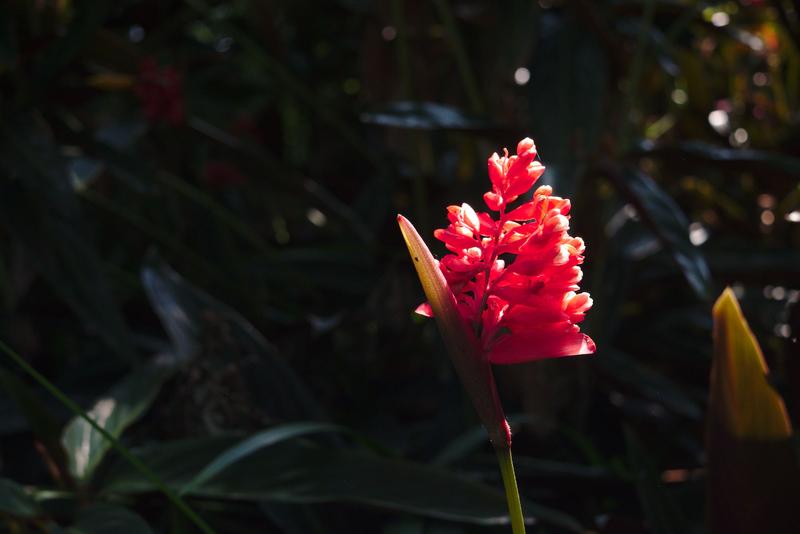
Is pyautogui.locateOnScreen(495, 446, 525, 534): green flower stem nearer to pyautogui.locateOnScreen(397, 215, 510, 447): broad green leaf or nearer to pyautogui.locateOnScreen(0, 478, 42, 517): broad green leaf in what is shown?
pyautogui.locateOnScreen(397, 215, 510, 447): broad green leaf

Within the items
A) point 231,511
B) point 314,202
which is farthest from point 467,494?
point 314,202

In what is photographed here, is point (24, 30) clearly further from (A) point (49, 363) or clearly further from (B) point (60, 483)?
(B) point (60, 483)

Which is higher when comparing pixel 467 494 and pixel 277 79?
pixel 277 79

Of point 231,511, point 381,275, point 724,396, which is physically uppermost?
point 724,396

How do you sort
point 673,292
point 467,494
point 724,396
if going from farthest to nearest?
point 673,292, point 467,494, point 724,396

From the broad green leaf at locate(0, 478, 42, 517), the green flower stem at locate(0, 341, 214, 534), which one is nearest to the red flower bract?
the green flower stem at locate(0, 341, 214, 534)

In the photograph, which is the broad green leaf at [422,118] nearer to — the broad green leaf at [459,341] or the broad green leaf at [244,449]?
the broad green leaf at [244,449]

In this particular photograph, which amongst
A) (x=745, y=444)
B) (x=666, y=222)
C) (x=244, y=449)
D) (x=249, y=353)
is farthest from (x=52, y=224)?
(x=745, y=444)

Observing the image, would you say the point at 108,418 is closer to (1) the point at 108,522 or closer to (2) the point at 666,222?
(1) the point at 108,522
